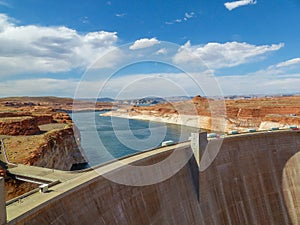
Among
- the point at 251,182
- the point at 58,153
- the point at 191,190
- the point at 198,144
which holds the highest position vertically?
the point at 198,144

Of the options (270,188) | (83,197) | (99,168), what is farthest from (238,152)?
(83,197)

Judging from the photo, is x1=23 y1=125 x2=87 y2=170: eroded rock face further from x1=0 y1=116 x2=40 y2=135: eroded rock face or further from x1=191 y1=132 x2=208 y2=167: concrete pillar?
x1=191 y1=132 x2=208 y2=167: concrete pillar

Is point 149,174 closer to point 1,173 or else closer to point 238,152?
point 1,173

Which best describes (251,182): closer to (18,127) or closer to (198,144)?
(198,144)

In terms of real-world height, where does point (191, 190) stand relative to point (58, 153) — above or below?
below

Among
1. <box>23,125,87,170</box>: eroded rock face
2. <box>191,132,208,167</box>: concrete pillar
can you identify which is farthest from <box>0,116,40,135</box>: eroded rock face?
<box>191,132,208,167</box>: concrete pillar

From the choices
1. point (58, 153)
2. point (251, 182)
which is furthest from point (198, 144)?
point (58, 153)

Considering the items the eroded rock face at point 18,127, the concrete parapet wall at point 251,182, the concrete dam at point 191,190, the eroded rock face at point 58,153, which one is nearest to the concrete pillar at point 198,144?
the concrete dam at point 191,190
